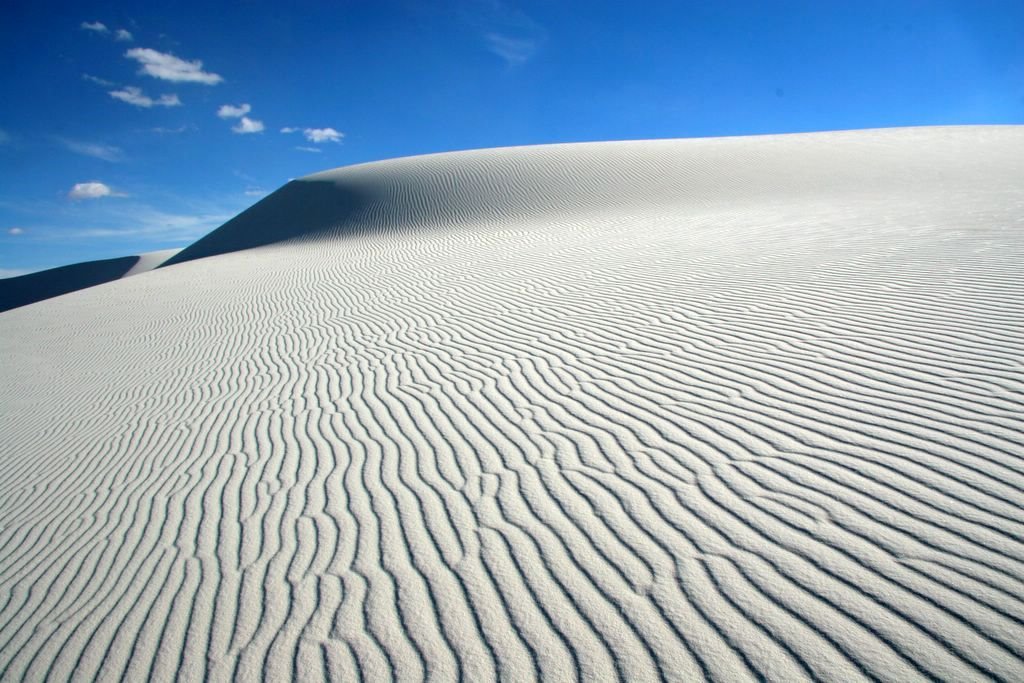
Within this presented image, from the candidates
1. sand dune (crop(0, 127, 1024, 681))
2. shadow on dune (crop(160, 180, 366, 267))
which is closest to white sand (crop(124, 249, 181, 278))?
shadow on dune (crop(160, 180, 366, 267))

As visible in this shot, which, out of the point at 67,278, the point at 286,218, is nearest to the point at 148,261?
the point at 67,278

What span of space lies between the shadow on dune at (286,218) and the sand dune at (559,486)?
21142 mm

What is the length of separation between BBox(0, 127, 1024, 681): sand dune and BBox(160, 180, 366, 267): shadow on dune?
69.4 feet

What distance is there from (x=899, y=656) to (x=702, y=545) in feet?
2.85

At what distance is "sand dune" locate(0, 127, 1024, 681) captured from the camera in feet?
7.45

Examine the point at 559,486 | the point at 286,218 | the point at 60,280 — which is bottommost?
the point at 60,280

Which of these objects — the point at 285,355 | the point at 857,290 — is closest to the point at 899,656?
the point at 857,290

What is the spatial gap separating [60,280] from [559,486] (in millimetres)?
59303

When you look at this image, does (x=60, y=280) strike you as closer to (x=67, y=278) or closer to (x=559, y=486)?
(x=67, y=278)

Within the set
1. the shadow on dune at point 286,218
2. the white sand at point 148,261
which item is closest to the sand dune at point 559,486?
the shadow on dune at point 286,218

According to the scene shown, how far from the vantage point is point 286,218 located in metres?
32.9

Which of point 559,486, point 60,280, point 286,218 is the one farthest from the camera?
point 60,280

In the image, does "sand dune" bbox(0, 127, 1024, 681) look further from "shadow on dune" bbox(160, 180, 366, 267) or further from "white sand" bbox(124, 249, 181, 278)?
"white sand" bbox(124, 249, 181, 278)

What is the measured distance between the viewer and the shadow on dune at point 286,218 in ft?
98.1
